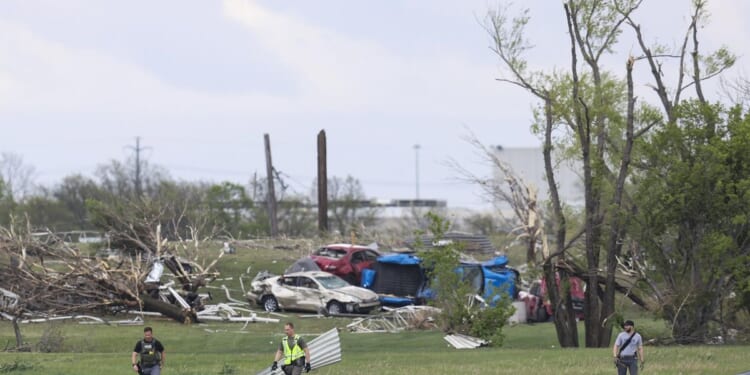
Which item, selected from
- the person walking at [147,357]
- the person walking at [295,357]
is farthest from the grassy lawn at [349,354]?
the person walking at [295,357]

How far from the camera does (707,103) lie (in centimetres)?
2658

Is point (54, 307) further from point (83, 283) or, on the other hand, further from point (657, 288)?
point (657, 288)

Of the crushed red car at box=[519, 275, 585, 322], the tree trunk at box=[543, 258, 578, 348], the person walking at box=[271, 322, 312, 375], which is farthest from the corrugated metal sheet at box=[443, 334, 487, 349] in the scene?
the person walking at box=[271, 322, 312, 375]

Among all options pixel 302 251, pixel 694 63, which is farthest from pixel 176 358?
pixel 302 251

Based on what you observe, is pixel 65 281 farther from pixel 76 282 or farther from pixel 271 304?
pixel 271 304

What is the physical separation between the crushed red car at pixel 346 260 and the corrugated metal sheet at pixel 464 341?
13.5 m

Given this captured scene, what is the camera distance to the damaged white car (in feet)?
115

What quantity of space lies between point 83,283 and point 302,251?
15627 mm

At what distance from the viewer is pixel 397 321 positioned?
104ft

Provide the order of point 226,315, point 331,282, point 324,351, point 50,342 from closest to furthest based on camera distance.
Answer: point 324,351 < point 50,342 < point 226,315 < point 331,282

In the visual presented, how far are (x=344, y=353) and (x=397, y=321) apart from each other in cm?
669

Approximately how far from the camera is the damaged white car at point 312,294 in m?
35.1

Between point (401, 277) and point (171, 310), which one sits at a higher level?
point (401, 277)

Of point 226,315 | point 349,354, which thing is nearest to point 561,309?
point 349,354
